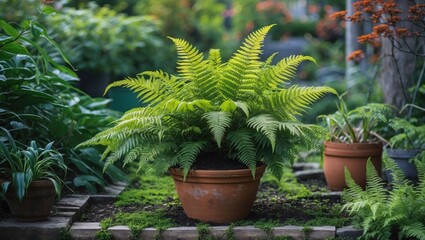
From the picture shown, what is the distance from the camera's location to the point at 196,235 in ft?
11.6

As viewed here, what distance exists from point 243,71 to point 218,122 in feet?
1.59

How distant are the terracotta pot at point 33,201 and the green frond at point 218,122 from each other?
106cm

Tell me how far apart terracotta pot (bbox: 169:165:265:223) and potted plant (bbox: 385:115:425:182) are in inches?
59.2

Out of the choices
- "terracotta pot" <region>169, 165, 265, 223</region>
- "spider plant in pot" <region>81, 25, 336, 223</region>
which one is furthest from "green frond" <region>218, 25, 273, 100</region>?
"terracotta pot" <region>169, 165, 265, 223</region>

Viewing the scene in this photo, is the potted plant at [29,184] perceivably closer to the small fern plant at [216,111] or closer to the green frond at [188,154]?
the small fern plant at [216,111]

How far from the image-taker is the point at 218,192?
3641 millimetres

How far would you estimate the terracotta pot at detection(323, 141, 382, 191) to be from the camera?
4.58 meters

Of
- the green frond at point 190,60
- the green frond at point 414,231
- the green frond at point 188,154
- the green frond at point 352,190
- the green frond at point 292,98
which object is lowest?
the green frond at point 414,231

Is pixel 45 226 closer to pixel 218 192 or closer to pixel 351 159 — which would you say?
pixel 218 192

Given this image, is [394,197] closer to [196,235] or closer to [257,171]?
[257,171]

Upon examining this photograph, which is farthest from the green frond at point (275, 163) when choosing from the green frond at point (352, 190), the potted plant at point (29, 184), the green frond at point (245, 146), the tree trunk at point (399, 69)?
the tree trunk at point (399, 69)

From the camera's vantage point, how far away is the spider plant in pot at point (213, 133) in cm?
362

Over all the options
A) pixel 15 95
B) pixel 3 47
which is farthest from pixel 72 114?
pixel 3 47

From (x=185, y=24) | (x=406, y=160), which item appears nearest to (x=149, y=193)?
(x=406, y=160)
